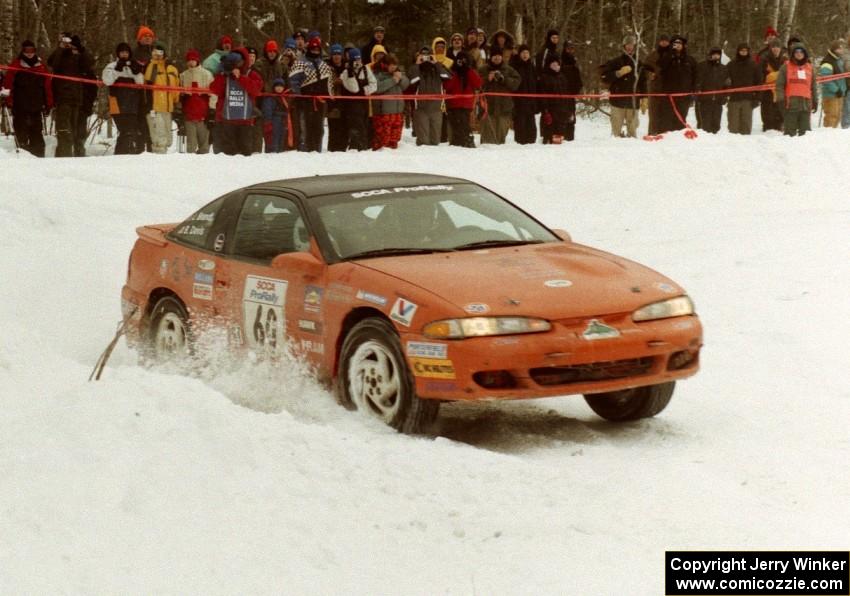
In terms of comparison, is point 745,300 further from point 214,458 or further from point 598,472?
point 214,458

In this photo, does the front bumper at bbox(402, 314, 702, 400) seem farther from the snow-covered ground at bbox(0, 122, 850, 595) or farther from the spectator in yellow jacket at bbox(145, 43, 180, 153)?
the spectator in yellow jacket at bbox(145, 43, 180, 153)

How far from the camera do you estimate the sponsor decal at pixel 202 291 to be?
28.9ft

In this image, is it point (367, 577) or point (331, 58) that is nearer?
point (367, 577)

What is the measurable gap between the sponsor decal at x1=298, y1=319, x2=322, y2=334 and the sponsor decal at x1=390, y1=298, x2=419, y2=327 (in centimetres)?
69

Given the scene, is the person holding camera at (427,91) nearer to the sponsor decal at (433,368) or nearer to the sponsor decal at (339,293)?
the sponsor decal at (339,293)

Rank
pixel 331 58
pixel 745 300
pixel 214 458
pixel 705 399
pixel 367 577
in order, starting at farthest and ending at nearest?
pixel 331 58, pixel 745 300, pixel 705 399, pixel 214 458, pixel 367 577

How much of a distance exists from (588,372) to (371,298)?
3.85ft

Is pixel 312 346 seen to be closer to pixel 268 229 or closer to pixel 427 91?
pixel 268 229

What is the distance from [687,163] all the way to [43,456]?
15.9 metres

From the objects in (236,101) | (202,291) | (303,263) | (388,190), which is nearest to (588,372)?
(303,263)

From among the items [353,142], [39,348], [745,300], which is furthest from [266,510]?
[353,142]

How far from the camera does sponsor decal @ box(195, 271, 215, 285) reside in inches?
347

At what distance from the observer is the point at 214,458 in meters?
6.07

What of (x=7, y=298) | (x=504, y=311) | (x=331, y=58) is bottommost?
(x=7, y=298)
